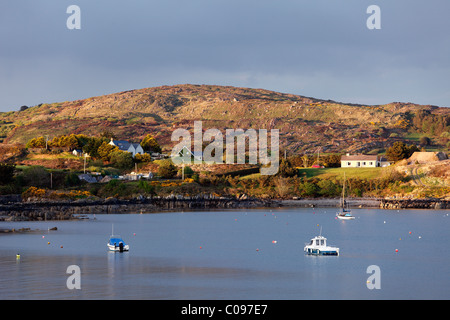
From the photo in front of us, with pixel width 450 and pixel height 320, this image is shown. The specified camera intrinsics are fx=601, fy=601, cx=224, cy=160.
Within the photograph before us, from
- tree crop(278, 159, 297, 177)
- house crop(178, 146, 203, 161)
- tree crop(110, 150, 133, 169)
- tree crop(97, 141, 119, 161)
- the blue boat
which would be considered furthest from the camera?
house crop(178, 146, 203, 161)

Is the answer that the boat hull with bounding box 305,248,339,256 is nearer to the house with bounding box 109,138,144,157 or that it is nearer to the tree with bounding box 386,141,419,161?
the tree with bounding box 386,141,419,161

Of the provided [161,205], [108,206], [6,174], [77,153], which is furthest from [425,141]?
[6,174]

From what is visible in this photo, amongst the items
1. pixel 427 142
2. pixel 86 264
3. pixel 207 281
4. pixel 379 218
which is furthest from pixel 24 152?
pixel 427 142

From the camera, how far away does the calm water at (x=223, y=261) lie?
3131 centimetres

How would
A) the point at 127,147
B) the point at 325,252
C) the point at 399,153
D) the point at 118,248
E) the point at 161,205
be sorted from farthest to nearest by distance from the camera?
the point at 127,147
the point at 399,153
the point at 161,205
the point at 118,248
the point at 325,252

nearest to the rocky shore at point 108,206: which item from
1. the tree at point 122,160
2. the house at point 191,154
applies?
the tree at point 122,160

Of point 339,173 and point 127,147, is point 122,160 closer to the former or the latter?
point 127,147

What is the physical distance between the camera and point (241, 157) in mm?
148500

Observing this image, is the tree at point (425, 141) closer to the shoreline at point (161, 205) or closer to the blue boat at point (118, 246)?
the shoreline at point (161, 205)

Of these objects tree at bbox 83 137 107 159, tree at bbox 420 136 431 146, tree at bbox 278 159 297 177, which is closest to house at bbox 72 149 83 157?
tree at bbox 83 137 107 159

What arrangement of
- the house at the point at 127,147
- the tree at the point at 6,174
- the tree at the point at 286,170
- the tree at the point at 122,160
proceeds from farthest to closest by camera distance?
1. the house at the point at 127,147
2. the tree at the point at 122,160
3. the tree at the point at 286,170
4. the tree at the point at 6,174

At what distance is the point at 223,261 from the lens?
42781 millimetres

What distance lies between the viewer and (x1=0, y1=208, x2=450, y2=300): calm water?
31312 mm
